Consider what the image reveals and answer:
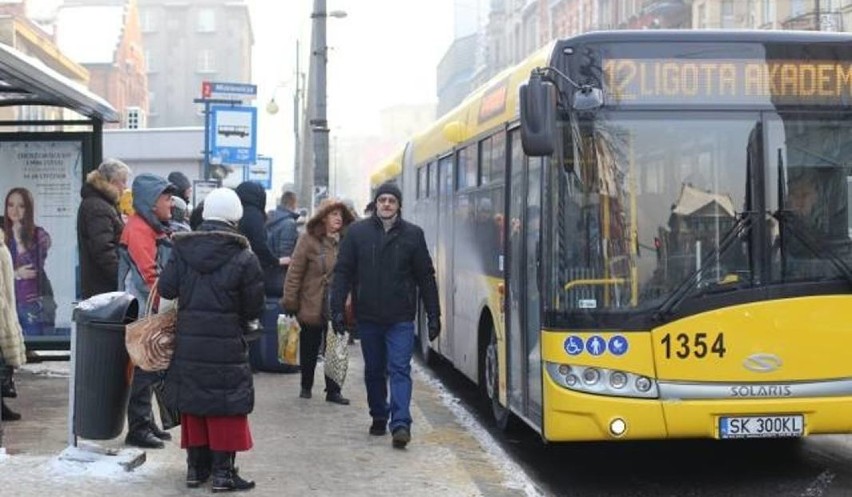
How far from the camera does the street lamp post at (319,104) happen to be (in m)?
18.9

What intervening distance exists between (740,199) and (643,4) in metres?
56.8

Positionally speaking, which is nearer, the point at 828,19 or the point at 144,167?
the point at 144,167

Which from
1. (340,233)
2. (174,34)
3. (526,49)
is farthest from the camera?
(174,34)

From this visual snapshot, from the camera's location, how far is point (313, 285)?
416 inches

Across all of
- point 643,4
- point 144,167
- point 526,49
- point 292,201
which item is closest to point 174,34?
point 526,49

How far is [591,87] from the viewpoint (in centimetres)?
744

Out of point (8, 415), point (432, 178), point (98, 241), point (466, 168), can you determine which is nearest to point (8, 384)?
point (8, 415)

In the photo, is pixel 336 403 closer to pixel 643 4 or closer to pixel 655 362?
pixel 655 362

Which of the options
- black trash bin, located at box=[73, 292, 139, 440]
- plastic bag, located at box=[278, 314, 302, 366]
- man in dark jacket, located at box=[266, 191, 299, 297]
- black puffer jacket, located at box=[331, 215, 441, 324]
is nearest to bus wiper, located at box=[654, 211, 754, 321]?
black puffer jacket, located at box=[331, 215, 441, 324]

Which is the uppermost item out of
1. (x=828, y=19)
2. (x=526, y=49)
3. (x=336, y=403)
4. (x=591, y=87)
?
(x=526, y=49)

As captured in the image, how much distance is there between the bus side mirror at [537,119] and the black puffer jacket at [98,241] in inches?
141

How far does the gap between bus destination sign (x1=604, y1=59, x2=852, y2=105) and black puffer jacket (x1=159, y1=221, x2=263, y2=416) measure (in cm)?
259

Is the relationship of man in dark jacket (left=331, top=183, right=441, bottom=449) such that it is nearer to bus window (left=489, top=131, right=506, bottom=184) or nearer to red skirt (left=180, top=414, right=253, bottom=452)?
bus window (left=489, top=131, right=506, bottom=184)

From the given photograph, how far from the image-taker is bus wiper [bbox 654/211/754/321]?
23.9ft
